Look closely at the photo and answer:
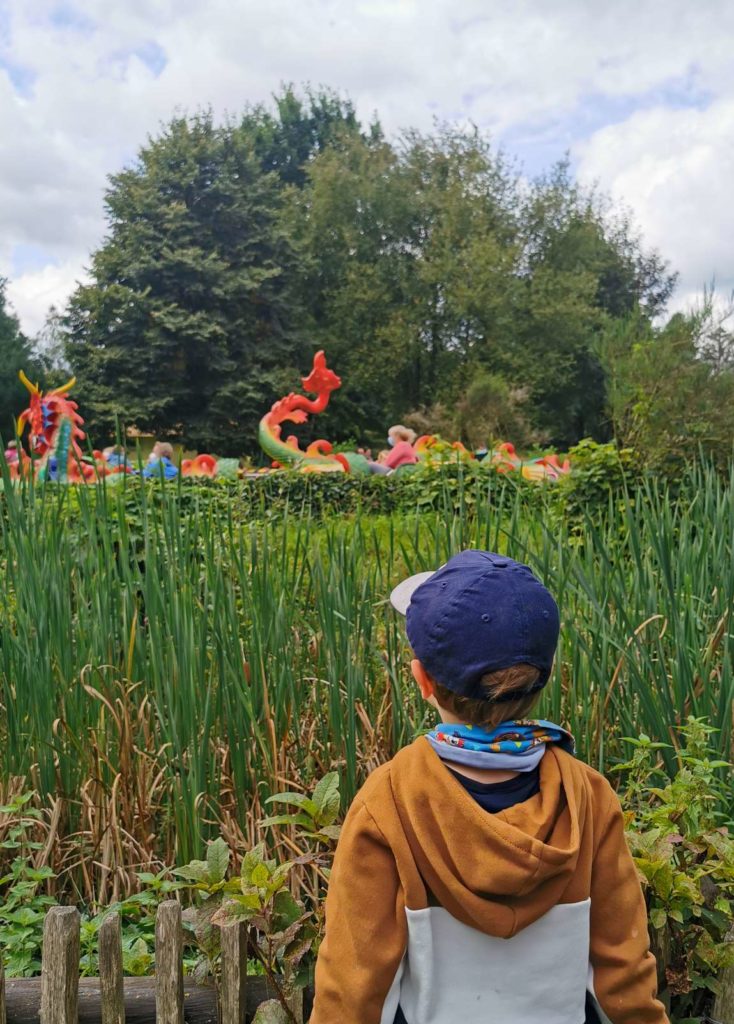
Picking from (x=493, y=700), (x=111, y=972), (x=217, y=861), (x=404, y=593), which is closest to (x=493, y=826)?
(x=493, y=700)

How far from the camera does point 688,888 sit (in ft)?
4.22

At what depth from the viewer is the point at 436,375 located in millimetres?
23875

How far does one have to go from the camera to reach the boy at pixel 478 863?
1.06 metres

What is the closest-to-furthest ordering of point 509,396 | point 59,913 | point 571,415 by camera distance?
point 59,913 → point 509,396 → point 571,415

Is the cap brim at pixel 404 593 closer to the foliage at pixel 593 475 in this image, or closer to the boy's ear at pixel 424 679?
the boy's ear at pixel 424 679

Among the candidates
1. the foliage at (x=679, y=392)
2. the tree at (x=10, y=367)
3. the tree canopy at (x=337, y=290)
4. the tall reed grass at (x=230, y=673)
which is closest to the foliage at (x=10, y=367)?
the tree at (x=10, y=367)

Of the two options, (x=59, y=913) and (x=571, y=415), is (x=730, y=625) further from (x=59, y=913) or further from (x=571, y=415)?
(x=571, y=415)

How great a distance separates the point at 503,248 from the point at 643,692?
2358 cm

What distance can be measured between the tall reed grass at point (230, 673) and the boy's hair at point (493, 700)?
24.9 inches

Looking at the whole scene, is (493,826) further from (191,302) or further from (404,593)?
(191,302)

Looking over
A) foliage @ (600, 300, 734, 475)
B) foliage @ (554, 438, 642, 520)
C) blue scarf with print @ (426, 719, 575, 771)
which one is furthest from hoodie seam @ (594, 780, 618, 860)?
foliage @ (600, 300, 734, 475)

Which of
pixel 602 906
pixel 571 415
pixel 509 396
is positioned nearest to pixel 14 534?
→ pixel 602 906

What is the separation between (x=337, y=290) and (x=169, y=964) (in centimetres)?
2423

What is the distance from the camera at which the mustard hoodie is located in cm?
105
